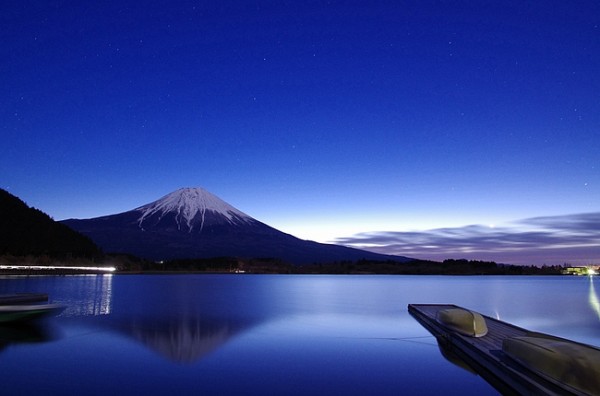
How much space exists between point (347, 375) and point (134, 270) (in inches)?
5230

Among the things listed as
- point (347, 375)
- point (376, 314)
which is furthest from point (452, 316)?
point (376, 314)

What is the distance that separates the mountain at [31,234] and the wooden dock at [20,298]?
74.6m

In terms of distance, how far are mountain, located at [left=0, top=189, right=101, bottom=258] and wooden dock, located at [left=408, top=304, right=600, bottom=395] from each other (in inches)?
3741

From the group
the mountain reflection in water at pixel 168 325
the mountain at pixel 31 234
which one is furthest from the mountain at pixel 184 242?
the mountain reflection in water at pixel 168 325

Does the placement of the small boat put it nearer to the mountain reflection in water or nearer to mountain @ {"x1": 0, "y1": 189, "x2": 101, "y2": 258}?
the mountain reflection in water

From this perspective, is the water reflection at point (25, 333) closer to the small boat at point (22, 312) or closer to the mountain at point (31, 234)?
the small boat at point (22, 312)

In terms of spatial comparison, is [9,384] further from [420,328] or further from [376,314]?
[376,314]

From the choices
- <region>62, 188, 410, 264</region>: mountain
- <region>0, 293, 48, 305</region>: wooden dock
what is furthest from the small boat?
<region>62, 188, 410, 264</region>: mountain

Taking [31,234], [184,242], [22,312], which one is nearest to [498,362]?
[22,312]

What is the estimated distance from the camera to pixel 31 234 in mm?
100500

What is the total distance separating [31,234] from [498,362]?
109329 millimetres

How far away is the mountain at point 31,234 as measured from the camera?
94.2 m

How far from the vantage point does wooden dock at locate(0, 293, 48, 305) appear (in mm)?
22234

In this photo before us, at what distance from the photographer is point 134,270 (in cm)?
13412
